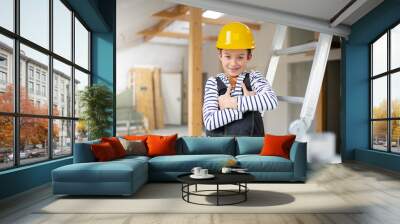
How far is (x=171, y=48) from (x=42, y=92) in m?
10.0

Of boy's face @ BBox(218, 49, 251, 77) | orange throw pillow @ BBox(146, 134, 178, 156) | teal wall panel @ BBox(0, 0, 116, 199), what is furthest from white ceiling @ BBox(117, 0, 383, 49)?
boy's face @ BBox(218, 49, 251, 77)

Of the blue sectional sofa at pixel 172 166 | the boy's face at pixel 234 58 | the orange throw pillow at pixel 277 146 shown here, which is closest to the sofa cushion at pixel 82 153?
the blue sectional sofa at pixel 172 166

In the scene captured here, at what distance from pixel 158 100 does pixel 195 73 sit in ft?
20.1

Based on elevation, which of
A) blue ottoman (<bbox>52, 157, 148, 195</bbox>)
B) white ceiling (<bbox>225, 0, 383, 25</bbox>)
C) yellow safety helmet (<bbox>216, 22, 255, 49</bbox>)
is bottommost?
blue ottoman (<bbox>52, 157, 148, 195</bbox>)

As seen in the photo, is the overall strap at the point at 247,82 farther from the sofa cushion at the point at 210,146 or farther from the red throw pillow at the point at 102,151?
the red throw pillow at the point at 102,151

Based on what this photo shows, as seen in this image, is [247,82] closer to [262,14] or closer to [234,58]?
[234,58]

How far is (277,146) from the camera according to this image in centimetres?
607

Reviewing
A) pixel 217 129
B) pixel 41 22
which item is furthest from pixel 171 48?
pixel 217 129

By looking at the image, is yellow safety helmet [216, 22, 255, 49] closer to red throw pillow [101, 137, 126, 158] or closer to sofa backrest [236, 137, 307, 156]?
sofa backrest [236, 137, 307, 156]

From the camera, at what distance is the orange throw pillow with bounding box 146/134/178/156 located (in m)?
6.32

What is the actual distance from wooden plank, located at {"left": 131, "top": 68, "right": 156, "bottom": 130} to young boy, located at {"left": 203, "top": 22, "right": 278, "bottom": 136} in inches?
416

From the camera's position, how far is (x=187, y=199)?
4520 millimetres

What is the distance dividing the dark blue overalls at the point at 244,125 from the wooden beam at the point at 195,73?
4.60 m

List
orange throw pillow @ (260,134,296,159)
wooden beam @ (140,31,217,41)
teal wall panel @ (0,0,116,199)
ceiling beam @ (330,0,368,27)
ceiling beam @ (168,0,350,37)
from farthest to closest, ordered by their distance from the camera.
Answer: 1. wooden beam @ (140,31,217,41)
2. ceiling beam @ (168,0,350,37)
3. ceiling beam @ (330,0,368,27)
4. orange throw pillow @ (260,134,296,159)
5. teal wall panel @ (0,0,116,199)
